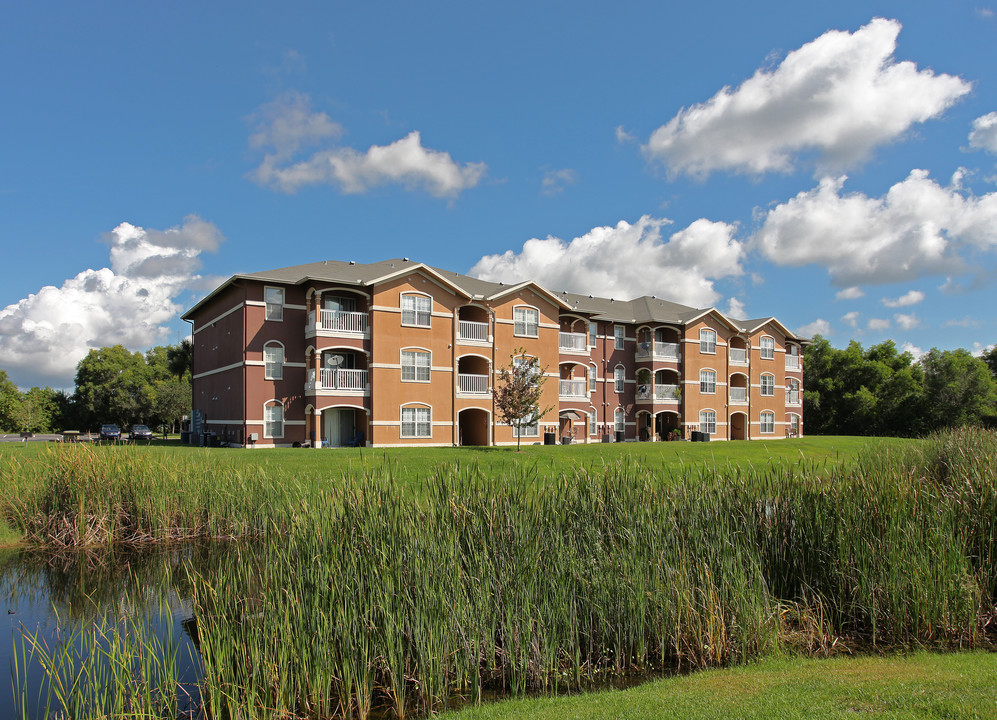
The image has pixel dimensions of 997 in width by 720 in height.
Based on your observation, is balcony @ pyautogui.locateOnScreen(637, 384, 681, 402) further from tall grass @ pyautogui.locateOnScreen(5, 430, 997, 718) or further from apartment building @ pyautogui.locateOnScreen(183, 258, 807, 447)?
tall grass @ pyautogui.locateOnScreen(5, 430, 997, 718)

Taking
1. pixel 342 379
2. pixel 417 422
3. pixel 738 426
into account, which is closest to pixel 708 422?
pixel 738 426

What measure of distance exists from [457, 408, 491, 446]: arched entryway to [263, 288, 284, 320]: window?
33.6 ft

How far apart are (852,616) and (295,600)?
6679 mm

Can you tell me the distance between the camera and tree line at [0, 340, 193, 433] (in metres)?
56.9

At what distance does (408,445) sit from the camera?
3050 centimetres

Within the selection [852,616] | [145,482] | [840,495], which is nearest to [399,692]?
[852,616]

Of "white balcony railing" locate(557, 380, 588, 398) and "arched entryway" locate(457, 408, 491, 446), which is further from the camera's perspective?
"white balcony railing" locate(557, 380, 588, 398)

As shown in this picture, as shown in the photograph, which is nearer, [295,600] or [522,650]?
[295,600]

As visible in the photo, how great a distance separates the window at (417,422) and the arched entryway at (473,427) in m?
2.24

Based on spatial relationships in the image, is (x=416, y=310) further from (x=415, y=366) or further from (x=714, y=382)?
(x=714, y=382)

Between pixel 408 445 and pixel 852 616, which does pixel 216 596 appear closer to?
pixel 852 616

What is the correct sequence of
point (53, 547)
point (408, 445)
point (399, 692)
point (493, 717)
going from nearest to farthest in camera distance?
point (493, 717)
point (399, 692)
point (53, 547)
point (408, 445)

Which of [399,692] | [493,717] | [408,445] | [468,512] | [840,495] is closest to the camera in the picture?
[493,717]

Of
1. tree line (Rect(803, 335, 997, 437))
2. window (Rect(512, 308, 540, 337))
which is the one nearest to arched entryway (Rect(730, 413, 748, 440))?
tree line (Rect(803, 335, 997, 437))
